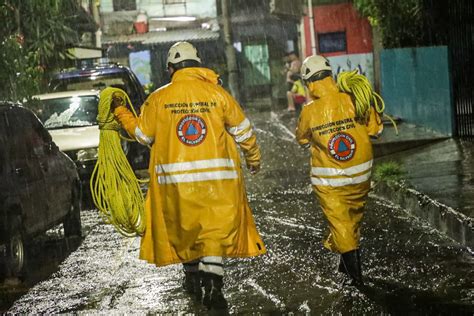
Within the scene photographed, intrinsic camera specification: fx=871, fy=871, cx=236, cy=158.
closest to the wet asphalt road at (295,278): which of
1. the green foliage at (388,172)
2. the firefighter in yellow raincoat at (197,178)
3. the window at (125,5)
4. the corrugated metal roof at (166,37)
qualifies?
the firefighter in yellow raincoat at (197,178)

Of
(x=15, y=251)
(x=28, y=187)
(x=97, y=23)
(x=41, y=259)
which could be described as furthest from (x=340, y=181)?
(x=97, y=23)

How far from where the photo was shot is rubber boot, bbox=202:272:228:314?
19.6ft

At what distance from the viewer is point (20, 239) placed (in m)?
8.25

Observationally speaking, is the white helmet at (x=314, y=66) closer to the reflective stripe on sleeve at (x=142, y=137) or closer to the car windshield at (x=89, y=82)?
the reflective stripe on sleeve at (x=142, y=137)

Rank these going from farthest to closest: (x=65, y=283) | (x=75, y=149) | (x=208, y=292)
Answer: (x=75, y=149)
(x=65, y=283)
(x=208, y=292)

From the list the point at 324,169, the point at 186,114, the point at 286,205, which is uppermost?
the point at 186,114

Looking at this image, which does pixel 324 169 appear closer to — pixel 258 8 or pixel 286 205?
pixel 286 205

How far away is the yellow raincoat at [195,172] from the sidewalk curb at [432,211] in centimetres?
253

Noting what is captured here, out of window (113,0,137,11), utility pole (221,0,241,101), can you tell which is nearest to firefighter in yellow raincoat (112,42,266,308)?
utility pole (221,0,241,101)

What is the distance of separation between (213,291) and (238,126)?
1168 millimetres

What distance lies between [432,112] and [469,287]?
32.0 feet

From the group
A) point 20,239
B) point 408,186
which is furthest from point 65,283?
point 408,186

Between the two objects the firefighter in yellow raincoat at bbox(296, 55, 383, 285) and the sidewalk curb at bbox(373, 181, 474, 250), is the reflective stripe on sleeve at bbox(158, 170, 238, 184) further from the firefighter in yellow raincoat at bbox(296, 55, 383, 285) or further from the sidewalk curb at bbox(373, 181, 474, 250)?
the sidewalk curb at bbox(373, 181, 474, 250)

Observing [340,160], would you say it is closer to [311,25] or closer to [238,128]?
[238,128]
